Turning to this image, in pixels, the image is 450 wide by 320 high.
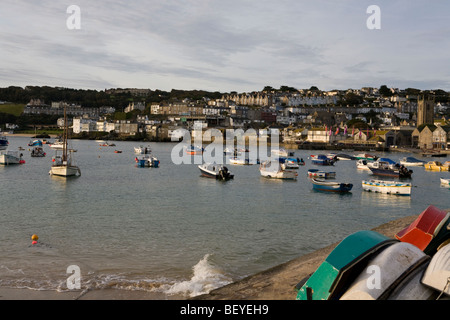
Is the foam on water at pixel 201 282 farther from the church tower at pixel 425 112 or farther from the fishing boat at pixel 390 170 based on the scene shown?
the church tower at pixel 425 112

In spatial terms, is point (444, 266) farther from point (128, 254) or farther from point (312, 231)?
point (312, 231)

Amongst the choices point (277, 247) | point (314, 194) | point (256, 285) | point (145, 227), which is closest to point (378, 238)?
point (256, 285)

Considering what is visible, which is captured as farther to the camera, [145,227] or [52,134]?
[52,134]

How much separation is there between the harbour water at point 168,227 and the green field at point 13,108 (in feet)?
523

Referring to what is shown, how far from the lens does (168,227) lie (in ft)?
51.1

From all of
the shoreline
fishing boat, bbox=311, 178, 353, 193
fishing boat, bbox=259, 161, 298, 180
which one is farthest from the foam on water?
fishing boat, bbox=259, 161, 298, 180

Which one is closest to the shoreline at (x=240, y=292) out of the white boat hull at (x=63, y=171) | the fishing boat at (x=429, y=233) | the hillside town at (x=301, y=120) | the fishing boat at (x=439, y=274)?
the fishing boat at (x=429, y=233)

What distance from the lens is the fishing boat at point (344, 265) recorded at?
20.0ft

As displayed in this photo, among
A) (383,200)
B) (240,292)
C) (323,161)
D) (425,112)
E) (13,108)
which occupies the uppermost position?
(13,108)

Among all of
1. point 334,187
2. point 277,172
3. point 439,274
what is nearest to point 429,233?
point 439,274

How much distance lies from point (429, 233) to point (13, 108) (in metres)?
196

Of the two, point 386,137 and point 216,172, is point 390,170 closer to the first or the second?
point 216,172

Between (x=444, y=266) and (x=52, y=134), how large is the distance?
146 metres

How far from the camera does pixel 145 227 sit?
15.6 m
